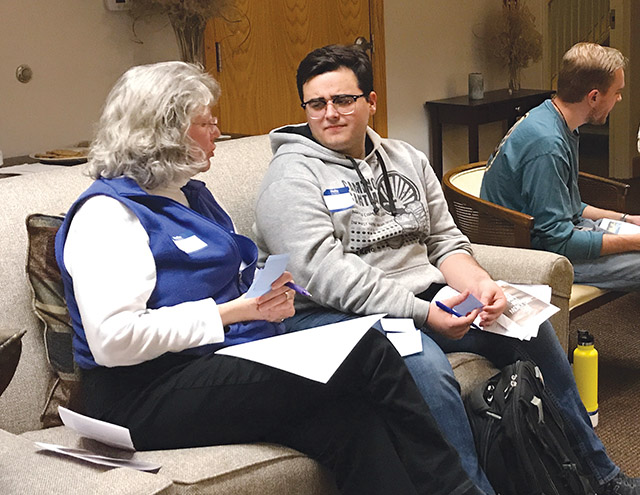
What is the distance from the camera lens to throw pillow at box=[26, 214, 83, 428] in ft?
6.43

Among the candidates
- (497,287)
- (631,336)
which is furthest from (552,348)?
(631,336)

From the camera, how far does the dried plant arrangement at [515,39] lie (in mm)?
5832

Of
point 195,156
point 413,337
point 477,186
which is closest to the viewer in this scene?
point 195,156

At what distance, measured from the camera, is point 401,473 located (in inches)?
68.4

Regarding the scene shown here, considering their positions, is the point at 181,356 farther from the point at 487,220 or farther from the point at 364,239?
the point at 487,220

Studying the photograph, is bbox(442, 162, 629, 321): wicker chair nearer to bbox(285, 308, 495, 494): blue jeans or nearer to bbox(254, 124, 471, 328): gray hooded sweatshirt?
bbox(254, 124, 471, 328): gray hooded sweatshirt

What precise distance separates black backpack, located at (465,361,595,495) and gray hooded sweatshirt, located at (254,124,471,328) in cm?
27

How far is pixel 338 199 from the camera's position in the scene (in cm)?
233

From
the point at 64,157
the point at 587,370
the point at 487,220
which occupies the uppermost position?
the point at 64,157

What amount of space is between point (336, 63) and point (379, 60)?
2.86m

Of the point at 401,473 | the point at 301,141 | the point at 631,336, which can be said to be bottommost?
the point at 631,336

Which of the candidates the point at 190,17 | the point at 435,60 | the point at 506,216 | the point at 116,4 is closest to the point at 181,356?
the point at 506,216

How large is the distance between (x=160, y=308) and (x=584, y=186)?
2.17 meters

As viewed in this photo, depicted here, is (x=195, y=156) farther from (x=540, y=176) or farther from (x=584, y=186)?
(x=584, y=186)
